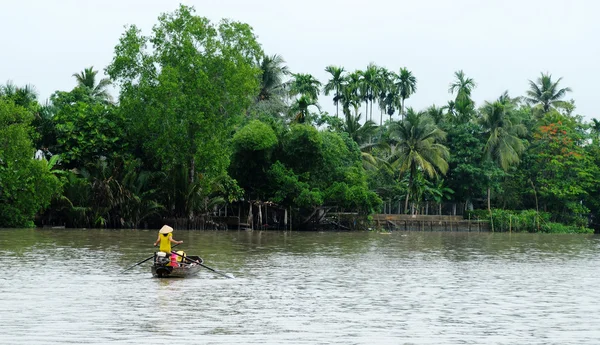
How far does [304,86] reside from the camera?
254 ft

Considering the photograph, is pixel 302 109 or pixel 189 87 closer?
pixel 189 87

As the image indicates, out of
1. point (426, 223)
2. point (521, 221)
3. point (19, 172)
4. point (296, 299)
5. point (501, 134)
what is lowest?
point (296, 299)

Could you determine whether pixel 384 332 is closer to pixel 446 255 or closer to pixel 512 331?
pixel 512 331

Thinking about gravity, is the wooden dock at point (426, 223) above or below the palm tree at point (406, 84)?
below

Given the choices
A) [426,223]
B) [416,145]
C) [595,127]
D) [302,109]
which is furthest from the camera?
[595,127]

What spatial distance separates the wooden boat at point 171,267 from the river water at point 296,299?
11.3 inches

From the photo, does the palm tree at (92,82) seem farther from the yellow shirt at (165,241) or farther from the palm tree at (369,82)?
the yellow shirt at (165,241)

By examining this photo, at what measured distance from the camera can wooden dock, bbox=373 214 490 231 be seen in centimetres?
6496

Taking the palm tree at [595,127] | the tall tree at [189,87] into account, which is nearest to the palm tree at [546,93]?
the palm tree at [595,127]

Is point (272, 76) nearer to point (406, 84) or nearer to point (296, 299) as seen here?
point (406, 84)

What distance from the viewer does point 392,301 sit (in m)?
18.8

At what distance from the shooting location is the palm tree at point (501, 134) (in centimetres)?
6844

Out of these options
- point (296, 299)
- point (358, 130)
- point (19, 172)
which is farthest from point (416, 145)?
point (296, 299)

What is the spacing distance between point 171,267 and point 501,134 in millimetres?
51034
